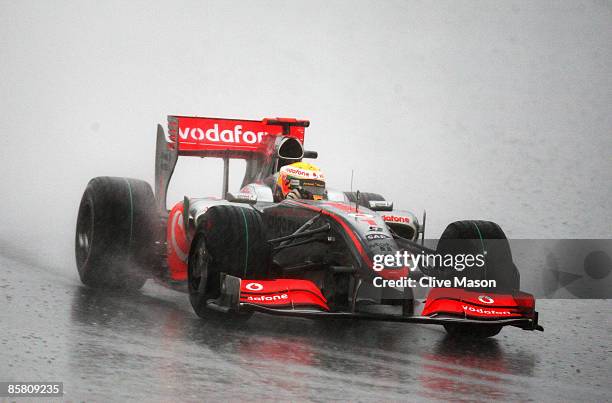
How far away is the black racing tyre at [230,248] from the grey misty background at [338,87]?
35.9 feet

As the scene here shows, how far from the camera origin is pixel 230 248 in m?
7.78

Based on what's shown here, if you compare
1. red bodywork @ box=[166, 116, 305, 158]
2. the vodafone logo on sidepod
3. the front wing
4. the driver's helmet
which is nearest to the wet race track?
the front wing

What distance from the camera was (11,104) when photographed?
75.0 ft

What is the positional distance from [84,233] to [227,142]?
1.83 m

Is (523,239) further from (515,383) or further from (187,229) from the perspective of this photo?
(515,383)

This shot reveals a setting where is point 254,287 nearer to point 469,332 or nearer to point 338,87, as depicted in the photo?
point 469,332

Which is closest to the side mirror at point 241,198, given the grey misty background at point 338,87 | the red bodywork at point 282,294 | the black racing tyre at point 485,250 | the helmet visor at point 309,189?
the helmet visor at point 309,189

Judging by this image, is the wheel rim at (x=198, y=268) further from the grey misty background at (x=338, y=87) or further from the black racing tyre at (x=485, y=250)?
the grey misty background at (x=338, y=87)

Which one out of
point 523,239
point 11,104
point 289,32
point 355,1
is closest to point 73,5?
point 11,104

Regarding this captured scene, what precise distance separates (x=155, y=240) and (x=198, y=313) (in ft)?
6.13

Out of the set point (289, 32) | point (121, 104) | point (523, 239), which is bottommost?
point (523, 239)

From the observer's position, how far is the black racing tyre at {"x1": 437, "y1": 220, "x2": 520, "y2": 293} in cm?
830

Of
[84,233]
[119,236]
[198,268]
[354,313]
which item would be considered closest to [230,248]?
[198,268]

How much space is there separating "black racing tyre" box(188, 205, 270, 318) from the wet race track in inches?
13.7
